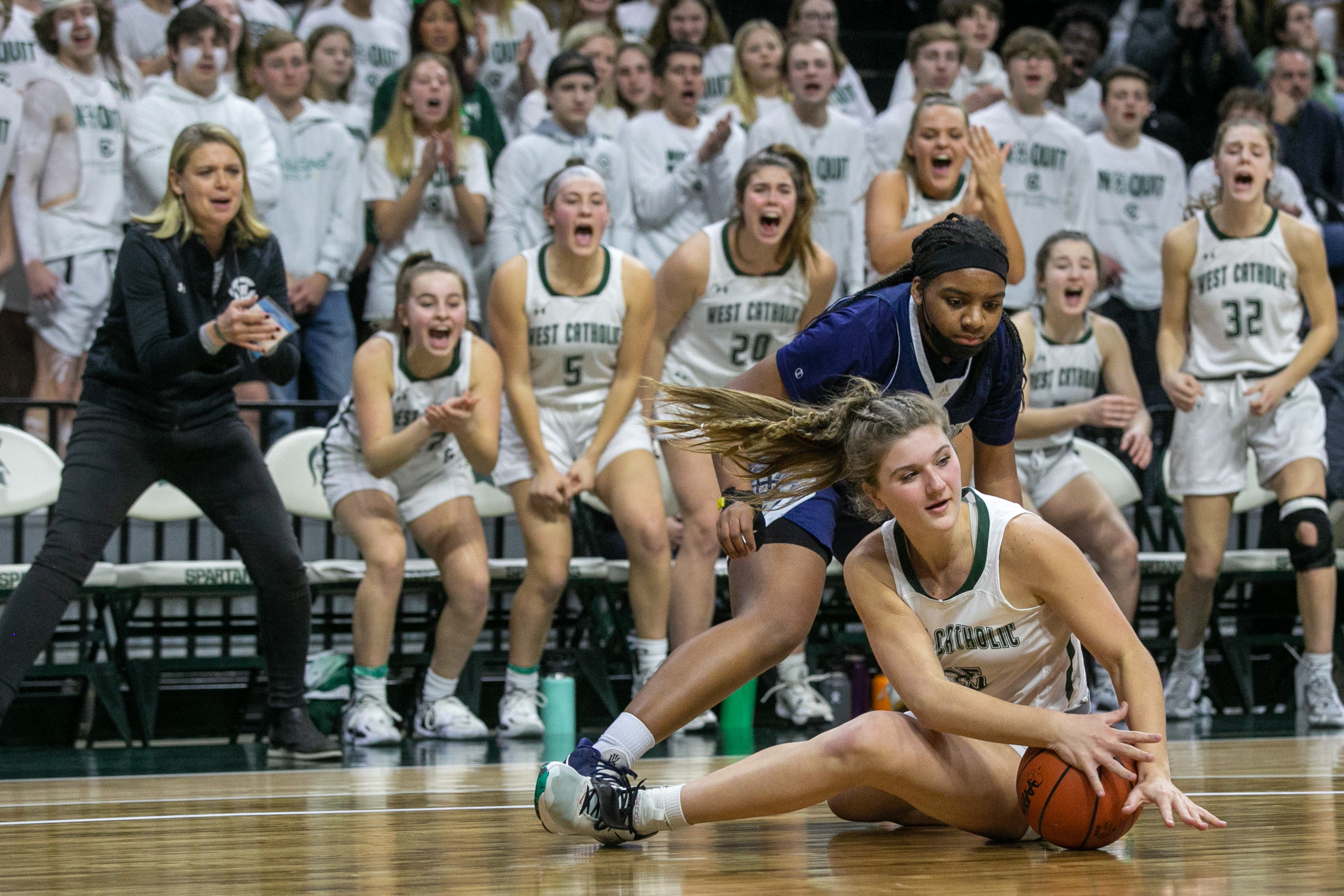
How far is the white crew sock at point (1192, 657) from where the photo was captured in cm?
624

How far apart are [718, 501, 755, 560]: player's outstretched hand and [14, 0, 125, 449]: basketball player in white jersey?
4017 millimetres

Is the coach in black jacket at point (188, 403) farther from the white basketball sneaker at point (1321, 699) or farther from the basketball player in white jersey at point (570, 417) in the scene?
the white basketball sneaker at point (1321, 699)

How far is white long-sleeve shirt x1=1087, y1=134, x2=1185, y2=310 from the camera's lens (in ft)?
26.6

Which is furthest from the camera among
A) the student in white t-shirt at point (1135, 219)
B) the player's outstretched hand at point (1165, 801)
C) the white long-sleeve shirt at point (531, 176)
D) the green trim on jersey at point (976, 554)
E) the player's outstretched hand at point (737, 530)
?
the student in white t-shirt at point (1135, 219)

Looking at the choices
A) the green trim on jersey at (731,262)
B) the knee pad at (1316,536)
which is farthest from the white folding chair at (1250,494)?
the green trim on jersey at (731,262)

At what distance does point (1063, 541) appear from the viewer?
3.02 metres

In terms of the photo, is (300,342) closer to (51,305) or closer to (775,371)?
(51,305)

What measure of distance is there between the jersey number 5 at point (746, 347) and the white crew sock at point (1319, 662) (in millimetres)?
2432

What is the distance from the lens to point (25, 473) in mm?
5695

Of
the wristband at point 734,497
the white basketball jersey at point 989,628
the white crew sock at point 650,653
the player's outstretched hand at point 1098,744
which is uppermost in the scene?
the wristband at point 734,497

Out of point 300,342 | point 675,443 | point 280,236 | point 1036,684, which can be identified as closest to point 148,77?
point 280,236

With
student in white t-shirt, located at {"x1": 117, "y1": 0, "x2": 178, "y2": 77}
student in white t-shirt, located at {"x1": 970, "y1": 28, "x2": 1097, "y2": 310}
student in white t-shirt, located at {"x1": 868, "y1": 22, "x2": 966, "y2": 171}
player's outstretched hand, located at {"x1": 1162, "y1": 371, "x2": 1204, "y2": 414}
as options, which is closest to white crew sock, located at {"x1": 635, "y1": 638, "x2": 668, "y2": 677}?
player's outstretched hand, located at {"x1": 1162, "y1": 371, "x2": 1204, "y2": 414}

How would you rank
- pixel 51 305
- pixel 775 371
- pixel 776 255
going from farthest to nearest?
1. pixel 51 305
2. pixel 776 255
3. pixel 775 371

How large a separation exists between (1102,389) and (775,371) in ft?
12.8
